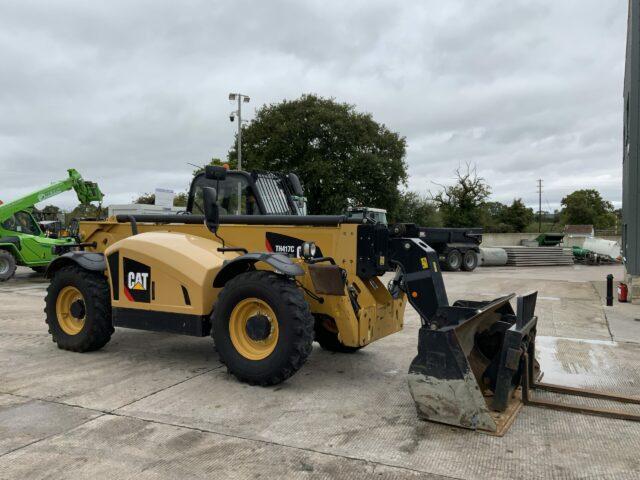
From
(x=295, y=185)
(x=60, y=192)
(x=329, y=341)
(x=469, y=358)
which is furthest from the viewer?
(x=60, y=192)

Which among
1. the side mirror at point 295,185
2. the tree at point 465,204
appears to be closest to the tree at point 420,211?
the tree at point 465,204

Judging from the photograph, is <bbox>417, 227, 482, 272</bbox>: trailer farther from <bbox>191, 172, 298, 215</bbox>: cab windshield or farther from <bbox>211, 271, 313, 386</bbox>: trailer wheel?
<bbox>211, 271, 313, 386</bbox>: trailer wheel

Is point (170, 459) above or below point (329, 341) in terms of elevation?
Result: below

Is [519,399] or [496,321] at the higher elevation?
[496,321]

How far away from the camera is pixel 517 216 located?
205ft

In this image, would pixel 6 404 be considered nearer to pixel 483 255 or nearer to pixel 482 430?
pixel 482 430

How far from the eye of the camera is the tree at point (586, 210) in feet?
234

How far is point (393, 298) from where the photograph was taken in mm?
5660

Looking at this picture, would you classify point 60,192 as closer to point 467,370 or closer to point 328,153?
point 467,370

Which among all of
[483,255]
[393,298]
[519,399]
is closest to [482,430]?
[519,399]

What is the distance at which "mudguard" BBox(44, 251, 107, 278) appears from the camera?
240 inches

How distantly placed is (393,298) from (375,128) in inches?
1338

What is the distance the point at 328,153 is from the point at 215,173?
30.8 m

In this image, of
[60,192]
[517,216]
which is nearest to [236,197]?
[60,192]
